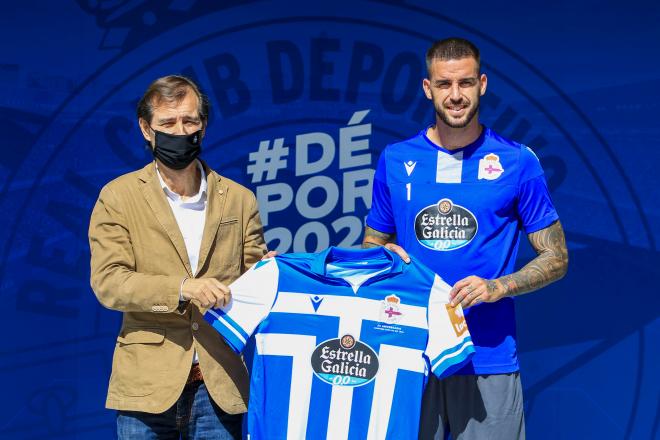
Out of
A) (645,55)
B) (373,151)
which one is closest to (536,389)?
(373,151)

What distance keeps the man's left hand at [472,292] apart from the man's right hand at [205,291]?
624mm

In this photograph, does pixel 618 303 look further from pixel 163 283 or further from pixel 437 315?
pixel 163 283

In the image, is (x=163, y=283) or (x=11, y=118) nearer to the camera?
(x=163, y=283)

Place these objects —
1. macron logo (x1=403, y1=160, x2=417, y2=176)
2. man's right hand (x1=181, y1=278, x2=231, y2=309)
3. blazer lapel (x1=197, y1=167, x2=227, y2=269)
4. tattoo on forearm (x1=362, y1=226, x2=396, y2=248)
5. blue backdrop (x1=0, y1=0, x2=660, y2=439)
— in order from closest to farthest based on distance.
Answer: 1. man's right hand (x1=181, y1=278, x2=231, y2=309)
2. blazer lapel (x1=197, y1=167, x2=227, y2=269)
3. macron logo (x1=403, y1=160, x2=417, y2=176)
4. tattoo on forearm (x1=362, y1=226, x2=396, y2=248)
5. blue backdrop (x1=0, y1=0, x2=660, y2=439)

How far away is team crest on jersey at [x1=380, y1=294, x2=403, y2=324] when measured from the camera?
2613 mm

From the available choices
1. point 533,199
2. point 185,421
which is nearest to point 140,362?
point 185,421

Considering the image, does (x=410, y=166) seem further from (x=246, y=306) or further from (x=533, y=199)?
(x=246, y=306)

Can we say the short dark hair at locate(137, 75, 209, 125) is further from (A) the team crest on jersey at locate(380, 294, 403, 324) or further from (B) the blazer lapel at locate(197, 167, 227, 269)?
(A) the team crest on jersey at locate(380, 294, 403, 324)

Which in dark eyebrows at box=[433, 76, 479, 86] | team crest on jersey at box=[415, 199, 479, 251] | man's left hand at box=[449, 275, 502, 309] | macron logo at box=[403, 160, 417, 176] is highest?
dark eyebrows at box=[433, 76, 479, 86]

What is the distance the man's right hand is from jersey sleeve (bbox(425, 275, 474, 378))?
1.89 feet

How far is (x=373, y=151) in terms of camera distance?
156 inches

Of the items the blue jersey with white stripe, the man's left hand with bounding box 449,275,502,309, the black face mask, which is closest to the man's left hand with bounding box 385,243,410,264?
the blue jersey with white stripe

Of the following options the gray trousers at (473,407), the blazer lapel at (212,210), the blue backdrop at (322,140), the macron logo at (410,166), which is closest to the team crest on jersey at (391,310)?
the gray trousers at (473,407)

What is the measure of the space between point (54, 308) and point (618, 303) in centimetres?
239
